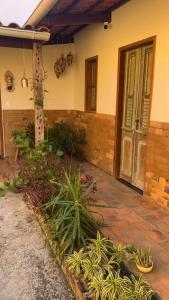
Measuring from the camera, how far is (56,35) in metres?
6.07

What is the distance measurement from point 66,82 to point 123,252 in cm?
495

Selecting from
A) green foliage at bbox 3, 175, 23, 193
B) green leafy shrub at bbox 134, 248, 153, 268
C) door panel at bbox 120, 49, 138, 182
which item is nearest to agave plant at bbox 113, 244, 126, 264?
green leafy shrub at bbox 134, 248, 153, 268

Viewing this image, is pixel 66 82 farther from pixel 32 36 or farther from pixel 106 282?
pixel 106 282

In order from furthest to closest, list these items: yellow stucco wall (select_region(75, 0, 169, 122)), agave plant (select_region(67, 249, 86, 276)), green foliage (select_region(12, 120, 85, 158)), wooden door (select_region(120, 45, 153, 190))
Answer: green foliage (select_region(12, 120, 85, 158)), wooden door (select_region(120, 45, 153, 190)), yellow stucco wall (select_region(75, 0, 169, 122)), agave plant (select_region(67, 249, 86, 276))

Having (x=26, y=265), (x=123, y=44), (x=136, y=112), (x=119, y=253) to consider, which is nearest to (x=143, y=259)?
(x=119, y=253)

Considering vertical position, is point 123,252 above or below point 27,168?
below

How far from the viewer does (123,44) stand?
13.5 feet

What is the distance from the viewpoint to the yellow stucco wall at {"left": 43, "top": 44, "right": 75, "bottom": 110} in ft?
20.5

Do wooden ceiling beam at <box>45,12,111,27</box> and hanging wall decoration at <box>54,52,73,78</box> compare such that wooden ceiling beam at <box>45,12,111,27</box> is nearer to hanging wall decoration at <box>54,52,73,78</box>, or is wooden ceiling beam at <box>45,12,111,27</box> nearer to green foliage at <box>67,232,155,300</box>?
hanging wall decoration at <box>54,52,73,78</box>

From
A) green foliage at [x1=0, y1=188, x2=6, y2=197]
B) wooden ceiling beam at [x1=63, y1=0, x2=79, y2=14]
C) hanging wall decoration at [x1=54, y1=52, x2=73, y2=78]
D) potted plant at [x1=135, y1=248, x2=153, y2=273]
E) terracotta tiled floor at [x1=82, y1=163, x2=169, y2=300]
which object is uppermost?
wooden ceiling beam at [x1=63, y1=0, x2=79, y2=14]

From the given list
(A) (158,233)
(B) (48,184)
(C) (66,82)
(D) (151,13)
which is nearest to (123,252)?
(A) (158,233)

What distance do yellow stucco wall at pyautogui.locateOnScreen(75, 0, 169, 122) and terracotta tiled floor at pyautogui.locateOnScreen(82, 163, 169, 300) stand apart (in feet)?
4.06

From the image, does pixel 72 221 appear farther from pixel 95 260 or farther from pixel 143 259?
pixel 143 259

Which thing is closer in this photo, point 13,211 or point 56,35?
point 13,211
